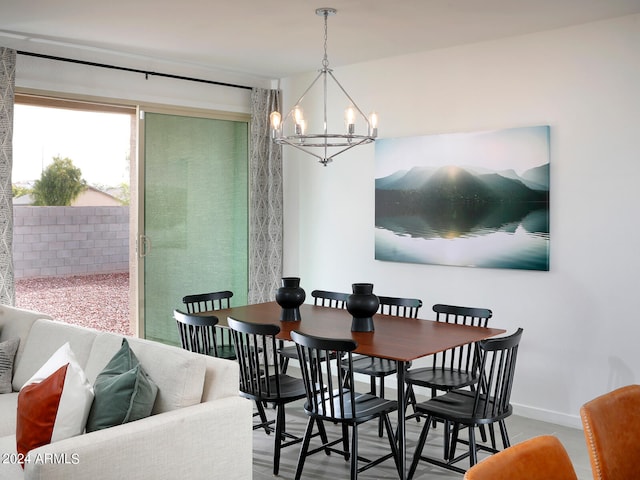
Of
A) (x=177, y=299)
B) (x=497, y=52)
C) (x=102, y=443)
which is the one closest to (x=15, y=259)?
(x=177, y=299)

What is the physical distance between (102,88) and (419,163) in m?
2.58

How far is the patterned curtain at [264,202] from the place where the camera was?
6.52m

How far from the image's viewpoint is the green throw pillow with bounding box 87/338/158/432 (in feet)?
8.94

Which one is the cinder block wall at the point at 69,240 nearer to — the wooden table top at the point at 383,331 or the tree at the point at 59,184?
the tree at the point at 59,184

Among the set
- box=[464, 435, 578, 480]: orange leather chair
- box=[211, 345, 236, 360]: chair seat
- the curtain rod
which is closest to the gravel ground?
box=[211, 345, 236, 360]: chair seat

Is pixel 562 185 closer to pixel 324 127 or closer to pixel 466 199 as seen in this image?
pixel 466 199

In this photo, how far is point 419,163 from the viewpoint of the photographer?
18.4 ft

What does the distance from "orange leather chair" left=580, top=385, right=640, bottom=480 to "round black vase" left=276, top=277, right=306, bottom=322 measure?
258 centimetres

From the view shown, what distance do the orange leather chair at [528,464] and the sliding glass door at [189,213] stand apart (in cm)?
466

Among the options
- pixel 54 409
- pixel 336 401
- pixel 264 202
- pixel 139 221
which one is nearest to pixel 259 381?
pixel 336 401

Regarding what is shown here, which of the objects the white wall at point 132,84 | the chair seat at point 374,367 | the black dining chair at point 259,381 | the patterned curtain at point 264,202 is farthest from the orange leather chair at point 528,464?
the patterned curtain at point 264,202

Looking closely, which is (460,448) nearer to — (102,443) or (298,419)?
(298,419)

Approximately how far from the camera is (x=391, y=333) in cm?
412

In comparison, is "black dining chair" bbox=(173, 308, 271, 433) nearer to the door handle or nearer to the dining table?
the dining table
